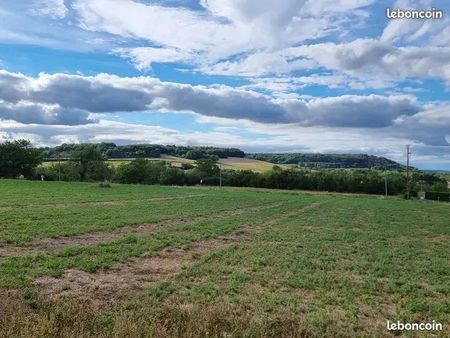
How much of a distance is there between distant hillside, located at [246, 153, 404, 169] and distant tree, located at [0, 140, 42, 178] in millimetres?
84592

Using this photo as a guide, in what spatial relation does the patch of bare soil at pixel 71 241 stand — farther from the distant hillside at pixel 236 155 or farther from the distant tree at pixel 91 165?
the distant hillside at pixel 236 155

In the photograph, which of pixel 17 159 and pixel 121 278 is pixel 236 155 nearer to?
pixel 17 159

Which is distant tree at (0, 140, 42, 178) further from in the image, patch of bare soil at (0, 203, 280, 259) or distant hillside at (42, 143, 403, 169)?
patch of bare soil at (0, 203, 280, 259)

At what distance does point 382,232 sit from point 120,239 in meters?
15.0

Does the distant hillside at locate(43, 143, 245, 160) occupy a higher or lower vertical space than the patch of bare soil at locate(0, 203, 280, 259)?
higher

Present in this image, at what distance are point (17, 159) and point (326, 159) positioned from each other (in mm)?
113494

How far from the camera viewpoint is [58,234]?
18094 mm

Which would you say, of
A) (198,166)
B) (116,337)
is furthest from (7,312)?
(198,166)

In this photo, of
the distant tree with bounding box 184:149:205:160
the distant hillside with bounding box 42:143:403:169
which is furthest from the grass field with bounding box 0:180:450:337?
the distant tree with bounding box 184:149:205:160

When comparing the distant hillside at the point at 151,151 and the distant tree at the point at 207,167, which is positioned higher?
the distant hillside at the point at 151,151

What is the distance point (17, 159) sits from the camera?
355 feet

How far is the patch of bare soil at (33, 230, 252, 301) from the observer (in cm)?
961

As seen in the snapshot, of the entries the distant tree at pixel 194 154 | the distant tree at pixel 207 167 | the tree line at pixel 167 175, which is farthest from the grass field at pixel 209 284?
the distant tree at pixel 194 154

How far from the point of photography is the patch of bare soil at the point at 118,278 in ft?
31.5
